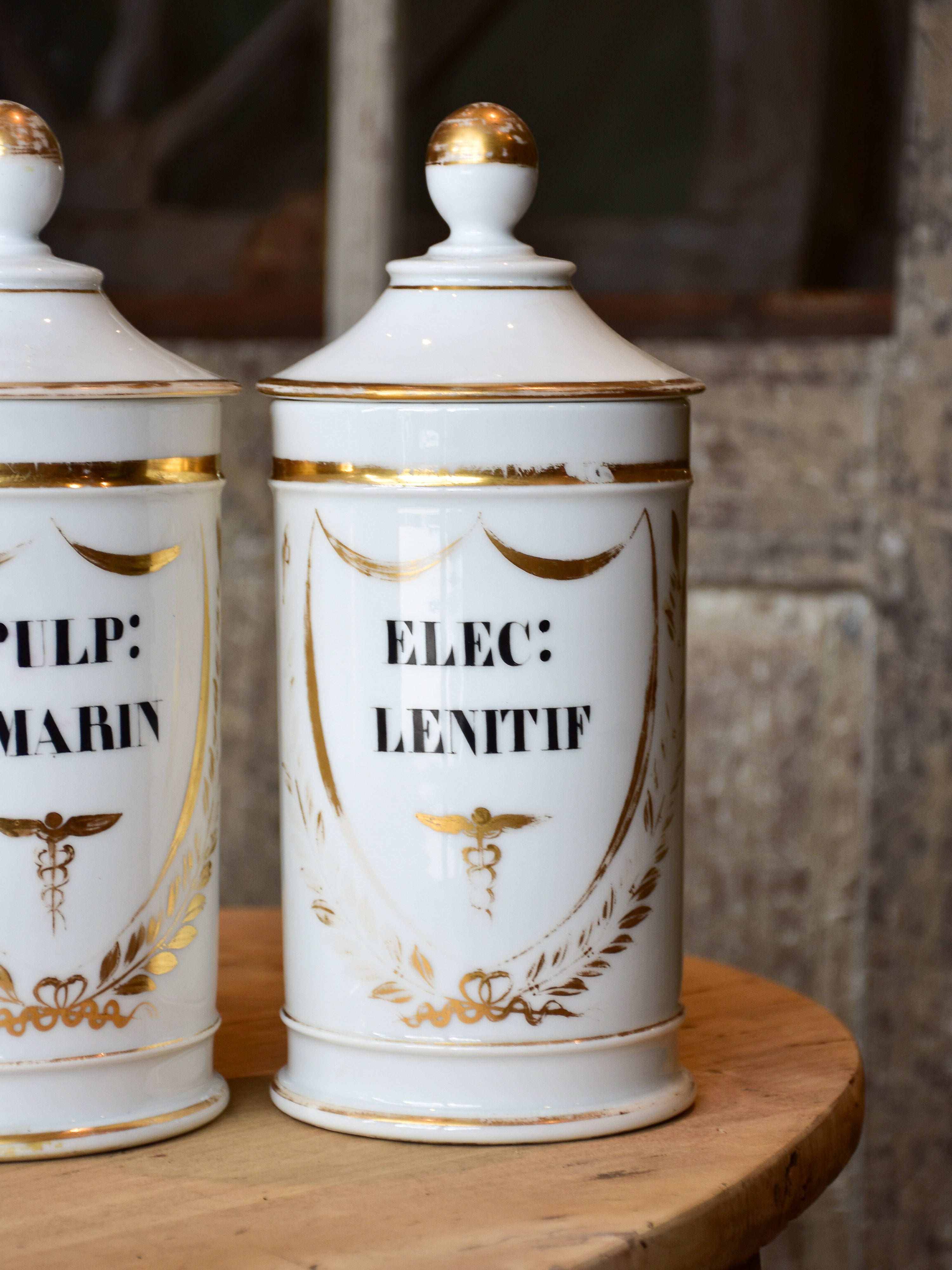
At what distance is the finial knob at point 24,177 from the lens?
63 centimetres

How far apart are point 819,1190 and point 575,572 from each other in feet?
0.92

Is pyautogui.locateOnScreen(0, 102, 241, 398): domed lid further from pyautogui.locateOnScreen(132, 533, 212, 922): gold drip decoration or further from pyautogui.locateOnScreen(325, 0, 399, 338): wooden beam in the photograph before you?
pyautogui.locateOnScreen(325, 0, 399, 338): wooden beam

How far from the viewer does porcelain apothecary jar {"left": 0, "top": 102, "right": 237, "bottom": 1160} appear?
61 centimetres

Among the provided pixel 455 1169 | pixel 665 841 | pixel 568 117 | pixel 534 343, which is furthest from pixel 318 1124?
pixel 568 117

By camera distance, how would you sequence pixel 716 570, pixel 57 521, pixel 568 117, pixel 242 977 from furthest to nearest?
pixel 568 117, pixel 716 570, pixel 242 977, pixel 57 521

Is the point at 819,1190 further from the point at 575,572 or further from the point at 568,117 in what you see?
the point at 568,117

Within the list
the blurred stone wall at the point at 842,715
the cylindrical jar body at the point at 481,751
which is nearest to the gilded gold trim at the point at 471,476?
the cylindrical jar body at the point at 481,751

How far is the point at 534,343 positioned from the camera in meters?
0.63

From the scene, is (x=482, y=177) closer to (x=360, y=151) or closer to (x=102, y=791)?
(x=102, y=791)

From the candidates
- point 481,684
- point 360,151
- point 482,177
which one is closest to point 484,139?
point 482,177

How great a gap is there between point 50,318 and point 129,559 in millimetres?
101

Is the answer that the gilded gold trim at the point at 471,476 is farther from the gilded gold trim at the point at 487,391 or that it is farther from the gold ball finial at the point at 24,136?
the gold ball finial at the point at 24,136

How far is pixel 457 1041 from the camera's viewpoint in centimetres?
64

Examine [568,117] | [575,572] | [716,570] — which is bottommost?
[716,570]
